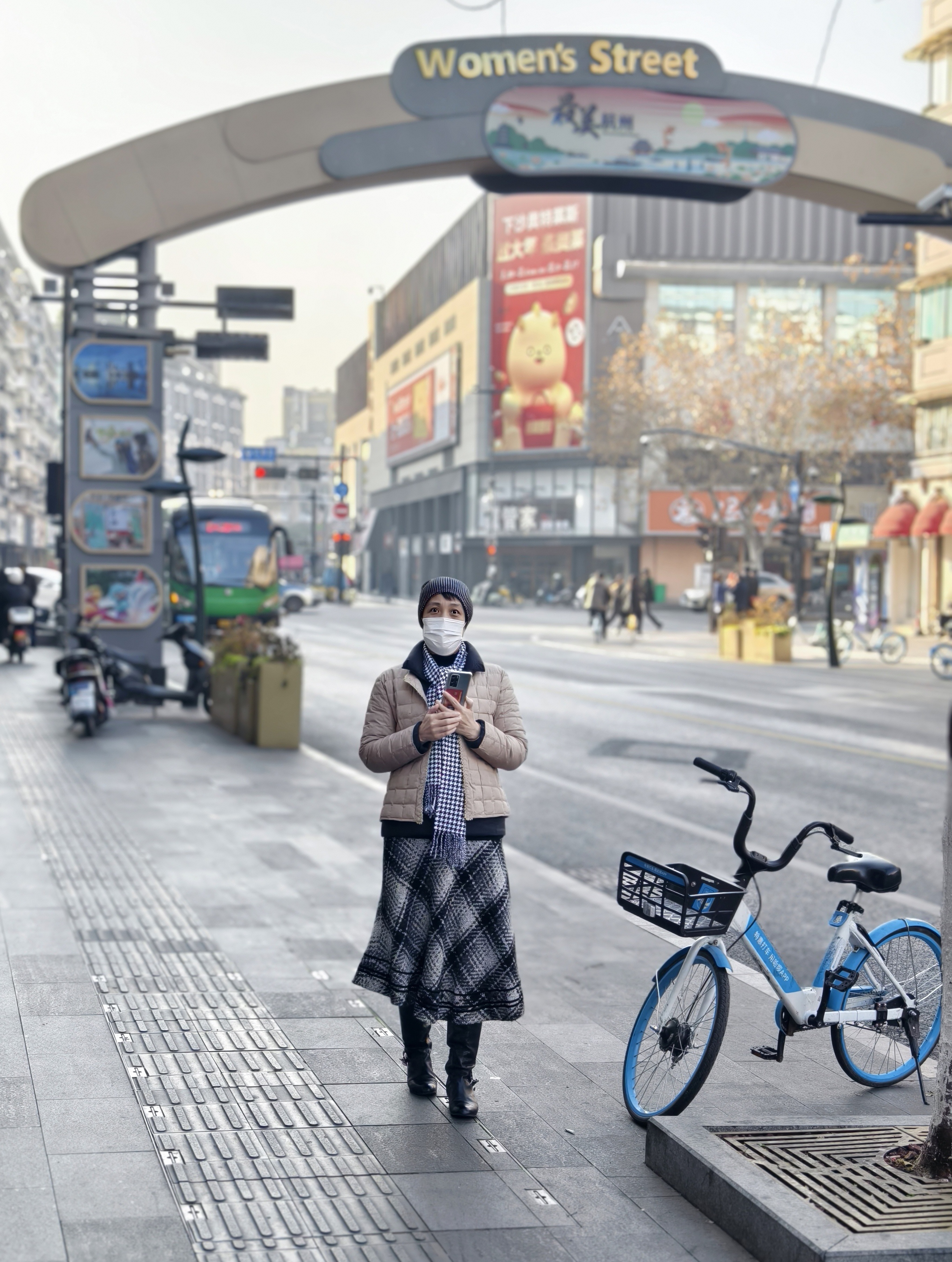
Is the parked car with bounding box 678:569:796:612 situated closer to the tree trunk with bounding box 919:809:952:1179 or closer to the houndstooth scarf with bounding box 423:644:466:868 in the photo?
the houndstooth scarf with bounding box 423:644:466:868

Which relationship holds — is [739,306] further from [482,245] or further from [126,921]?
[126,921]

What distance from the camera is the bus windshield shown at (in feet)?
119

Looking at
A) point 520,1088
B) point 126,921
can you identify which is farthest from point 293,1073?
point 126,921

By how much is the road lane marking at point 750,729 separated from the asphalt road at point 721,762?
4cm

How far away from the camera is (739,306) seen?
76625mm

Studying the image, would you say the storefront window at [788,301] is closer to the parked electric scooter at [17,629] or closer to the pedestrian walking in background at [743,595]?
the pedestrian walking in background at [743,595]

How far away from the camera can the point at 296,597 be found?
56.3 m

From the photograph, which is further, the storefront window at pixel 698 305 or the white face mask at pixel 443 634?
the storefront window at pixel 698 305

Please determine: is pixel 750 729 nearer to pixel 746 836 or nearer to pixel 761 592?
pixel 746 836

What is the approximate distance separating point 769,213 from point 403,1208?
8011 centimetres

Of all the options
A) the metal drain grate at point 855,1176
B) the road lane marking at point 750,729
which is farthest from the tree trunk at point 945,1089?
the road lane marking at point 750,729

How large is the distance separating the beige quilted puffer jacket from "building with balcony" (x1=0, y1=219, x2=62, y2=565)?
8066 centimetres

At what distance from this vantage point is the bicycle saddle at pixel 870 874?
4.58 metres

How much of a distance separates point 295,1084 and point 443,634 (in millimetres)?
1549
